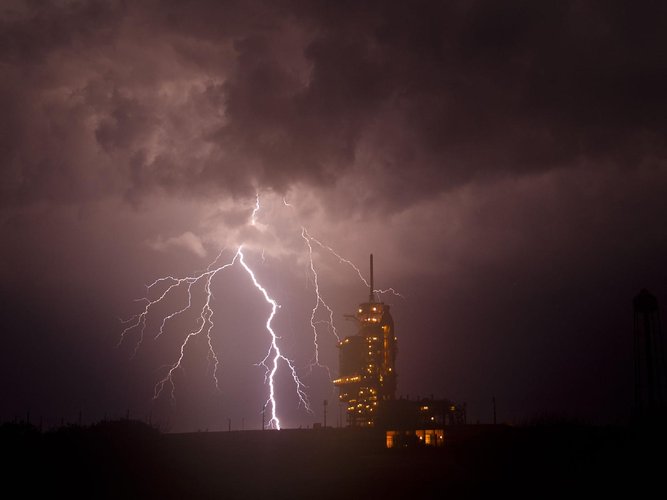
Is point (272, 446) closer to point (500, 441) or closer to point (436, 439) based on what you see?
point (500, 441)

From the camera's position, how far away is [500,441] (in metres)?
39.7

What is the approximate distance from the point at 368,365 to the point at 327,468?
43.7 metres

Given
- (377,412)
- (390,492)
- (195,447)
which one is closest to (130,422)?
(195,447)

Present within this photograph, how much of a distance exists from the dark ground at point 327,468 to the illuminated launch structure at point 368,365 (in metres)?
37.2

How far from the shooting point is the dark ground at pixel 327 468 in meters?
28.1

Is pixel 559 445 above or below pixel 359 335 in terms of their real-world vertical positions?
below

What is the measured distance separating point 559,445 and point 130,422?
24077 millimetres

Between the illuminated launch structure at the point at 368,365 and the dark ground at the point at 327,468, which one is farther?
the illuminated launch structure at the point at 368,365

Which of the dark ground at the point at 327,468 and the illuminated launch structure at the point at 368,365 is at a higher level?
the illuminated launch structure at the point at 368,365

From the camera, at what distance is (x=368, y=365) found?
79.8m

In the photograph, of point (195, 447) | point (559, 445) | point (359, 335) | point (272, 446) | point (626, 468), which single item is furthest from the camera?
point (359, 335)

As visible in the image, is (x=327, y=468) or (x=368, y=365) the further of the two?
(x=368, y=365)

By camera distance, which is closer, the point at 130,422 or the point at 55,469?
the point at 55,469

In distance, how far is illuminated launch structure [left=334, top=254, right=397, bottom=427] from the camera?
7850 centimetres
